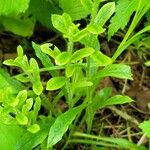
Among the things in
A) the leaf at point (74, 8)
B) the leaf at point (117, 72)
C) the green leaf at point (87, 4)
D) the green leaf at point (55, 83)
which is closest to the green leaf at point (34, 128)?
the green leaf at point (55, 83)

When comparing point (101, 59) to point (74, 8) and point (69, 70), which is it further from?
point (74, 8)

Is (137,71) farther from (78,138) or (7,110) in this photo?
(7,110)

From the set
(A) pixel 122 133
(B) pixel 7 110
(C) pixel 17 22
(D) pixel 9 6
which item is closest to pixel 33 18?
(C) pixel 17 22

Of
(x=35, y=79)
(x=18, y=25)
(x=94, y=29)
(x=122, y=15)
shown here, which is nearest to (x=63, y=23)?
(x=94, y=29)

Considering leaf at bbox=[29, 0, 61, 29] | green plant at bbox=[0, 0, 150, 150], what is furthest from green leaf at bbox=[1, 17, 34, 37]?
green plant at bbox=[0, 0, 150, 150]

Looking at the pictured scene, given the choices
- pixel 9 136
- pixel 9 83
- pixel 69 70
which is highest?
pixel 69 70

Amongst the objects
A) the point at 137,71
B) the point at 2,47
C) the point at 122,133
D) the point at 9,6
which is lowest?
the point at 122,133
